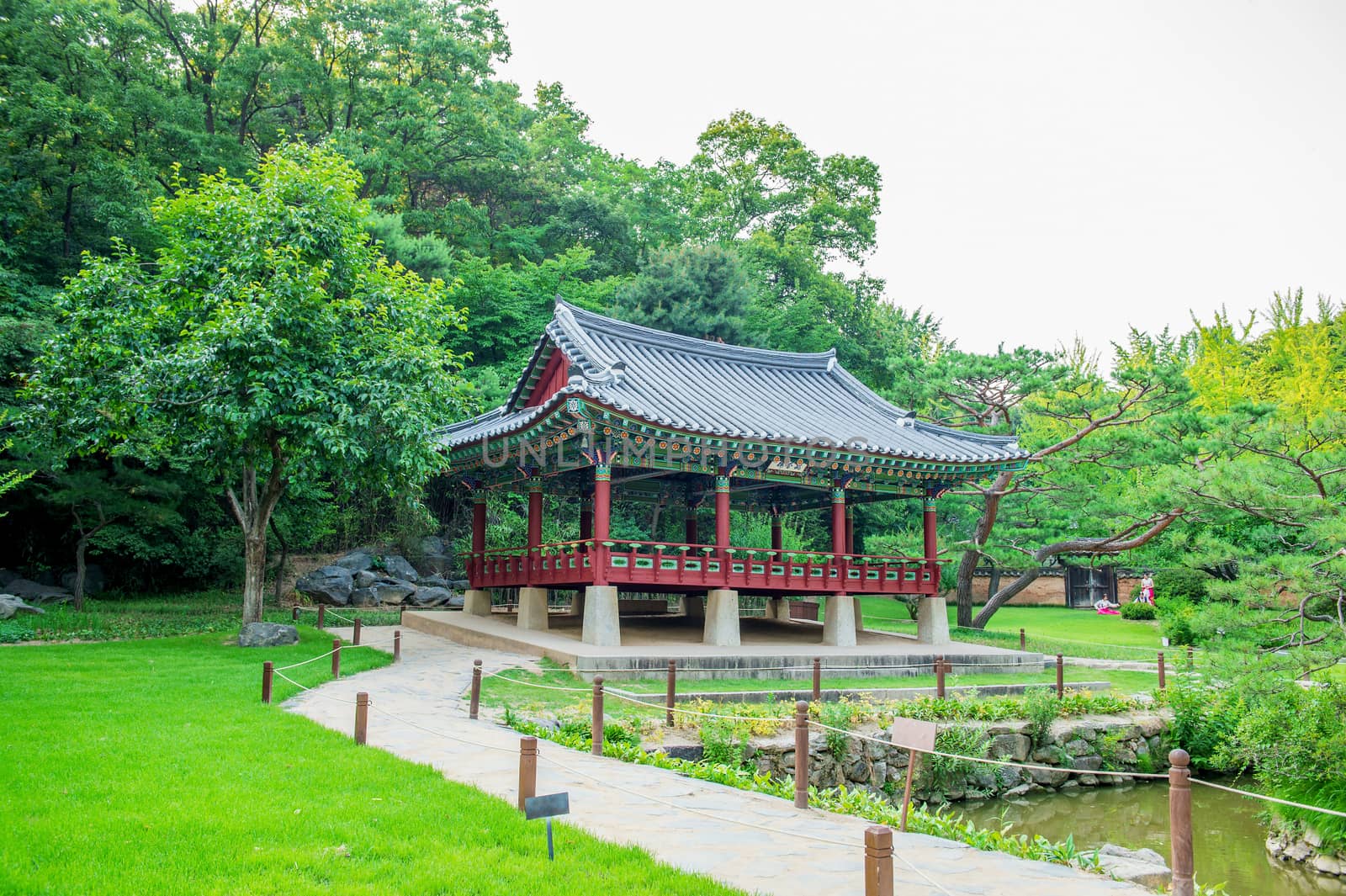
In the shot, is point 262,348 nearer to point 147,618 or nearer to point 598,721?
point 598,721

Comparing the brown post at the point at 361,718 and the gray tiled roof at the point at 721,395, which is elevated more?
the gray tiled roof at the point at 721,395

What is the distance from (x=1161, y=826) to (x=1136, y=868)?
6.68 metres

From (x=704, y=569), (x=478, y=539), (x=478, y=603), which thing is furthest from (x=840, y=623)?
(x=478, y=539)

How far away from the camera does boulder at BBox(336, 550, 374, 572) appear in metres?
28.2

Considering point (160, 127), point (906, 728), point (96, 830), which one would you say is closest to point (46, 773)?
point (96, 830)

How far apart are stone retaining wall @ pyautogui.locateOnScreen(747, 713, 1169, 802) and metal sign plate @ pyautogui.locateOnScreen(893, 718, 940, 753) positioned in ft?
16.3

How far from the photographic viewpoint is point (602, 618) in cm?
1750

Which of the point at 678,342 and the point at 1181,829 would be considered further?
the point at 678,342

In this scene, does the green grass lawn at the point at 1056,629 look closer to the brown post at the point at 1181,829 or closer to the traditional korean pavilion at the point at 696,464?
the traditional korean pavilion at the point at 696,464

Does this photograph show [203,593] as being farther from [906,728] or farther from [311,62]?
[906,728]

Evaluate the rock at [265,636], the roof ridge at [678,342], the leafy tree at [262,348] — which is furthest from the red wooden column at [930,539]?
the rock at [265,636]

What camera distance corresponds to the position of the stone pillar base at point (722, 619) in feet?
61.2

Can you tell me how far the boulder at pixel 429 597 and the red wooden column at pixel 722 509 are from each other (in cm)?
1259

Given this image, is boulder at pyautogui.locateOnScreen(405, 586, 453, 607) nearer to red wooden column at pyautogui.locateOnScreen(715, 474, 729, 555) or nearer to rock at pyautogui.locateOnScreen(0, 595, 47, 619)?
rock at pyautogui.locateOnScreen(0, 595, 47, 619)
